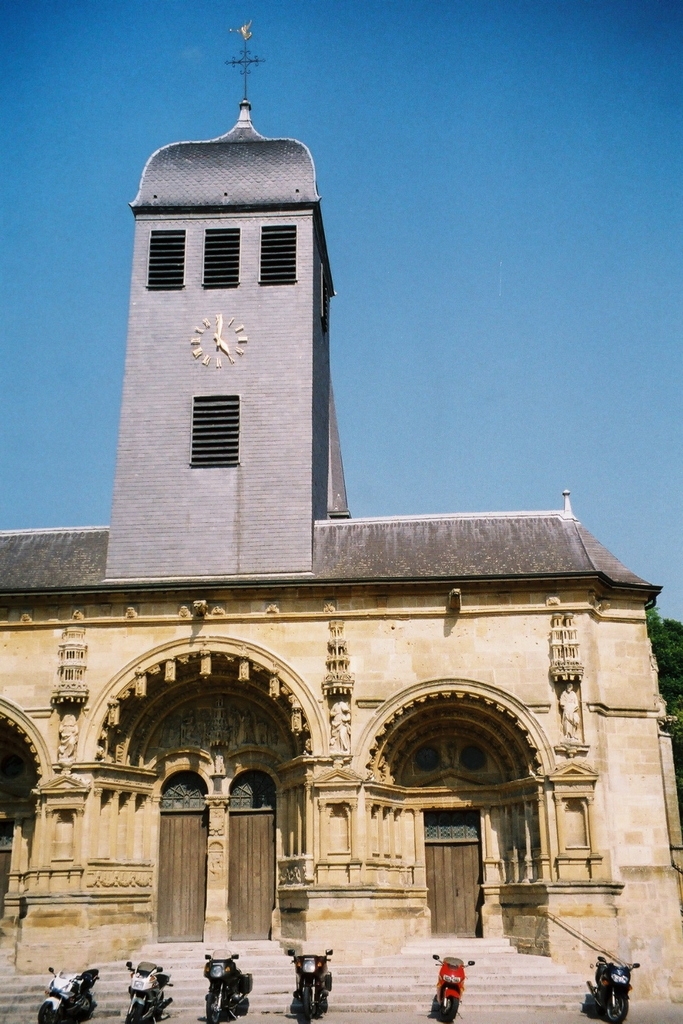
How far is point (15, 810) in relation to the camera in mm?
18922

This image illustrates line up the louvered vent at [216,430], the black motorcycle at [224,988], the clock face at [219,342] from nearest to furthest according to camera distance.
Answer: the black motorcycle at [224,988]
the louvered vent at [216,430]
the clock face at [219,342]

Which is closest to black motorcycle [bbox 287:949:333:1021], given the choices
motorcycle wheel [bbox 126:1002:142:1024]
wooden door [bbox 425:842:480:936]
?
motorcycle wheel [bbox 126:1002:142:1024]

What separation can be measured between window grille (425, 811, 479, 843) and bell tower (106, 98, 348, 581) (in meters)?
5.00

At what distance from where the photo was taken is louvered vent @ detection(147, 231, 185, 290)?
22.1 m

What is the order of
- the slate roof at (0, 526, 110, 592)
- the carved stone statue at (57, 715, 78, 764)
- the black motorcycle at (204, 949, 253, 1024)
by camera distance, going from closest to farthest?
the black motorcycle at (204, 949, 253, 1024)
the carved stone statue at (57, 715, 78, 764)
the slate roof at (0, 526, 110, 592)

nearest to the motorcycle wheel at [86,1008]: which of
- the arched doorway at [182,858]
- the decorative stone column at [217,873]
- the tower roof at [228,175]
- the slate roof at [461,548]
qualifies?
the decorative stone column at [217,873]

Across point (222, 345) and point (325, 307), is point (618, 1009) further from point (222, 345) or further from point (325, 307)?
point (325, 307)

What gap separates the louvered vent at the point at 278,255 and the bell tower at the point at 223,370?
0.10ft

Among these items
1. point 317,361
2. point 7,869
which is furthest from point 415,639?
point 7,869

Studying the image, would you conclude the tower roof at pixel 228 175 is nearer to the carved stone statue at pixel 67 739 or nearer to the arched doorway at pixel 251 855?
the carved stone statue at pixel 67 739

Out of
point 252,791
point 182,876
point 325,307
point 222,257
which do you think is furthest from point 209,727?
point 325,307

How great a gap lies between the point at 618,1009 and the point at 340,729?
596 centimetres

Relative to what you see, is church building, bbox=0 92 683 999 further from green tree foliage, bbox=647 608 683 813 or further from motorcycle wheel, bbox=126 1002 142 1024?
green tree foliage, bbox=647 608 683 813

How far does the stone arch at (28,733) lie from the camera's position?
18188 mm
